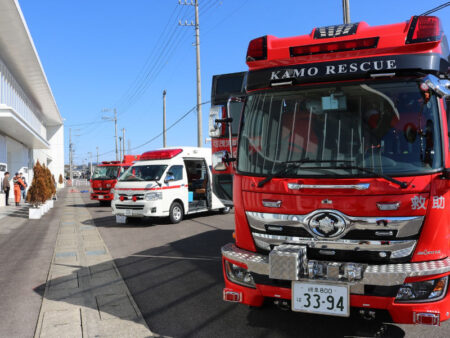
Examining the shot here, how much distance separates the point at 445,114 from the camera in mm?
3639

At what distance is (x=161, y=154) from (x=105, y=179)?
7.78 m

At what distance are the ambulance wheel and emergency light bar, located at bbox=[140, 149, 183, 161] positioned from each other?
1.51m

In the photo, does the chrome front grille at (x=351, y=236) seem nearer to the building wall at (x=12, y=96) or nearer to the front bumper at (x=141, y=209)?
the front bumper at (x=141, y=209)

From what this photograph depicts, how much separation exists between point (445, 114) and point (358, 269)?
1.63m

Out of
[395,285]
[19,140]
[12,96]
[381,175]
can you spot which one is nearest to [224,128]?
[381,175]

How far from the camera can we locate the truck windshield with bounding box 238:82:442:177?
3.47m

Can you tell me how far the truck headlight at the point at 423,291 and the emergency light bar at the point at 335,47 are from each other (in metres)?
2.16

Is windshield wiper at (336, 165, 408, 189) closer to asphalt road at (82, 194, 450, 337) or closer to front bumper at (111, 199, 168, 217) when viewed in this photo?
asphalt road at (82, 194, 450, 337)

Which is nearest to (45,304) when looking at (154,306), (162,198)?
(154,306)

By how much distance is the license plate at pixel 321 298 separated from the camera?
3232mm

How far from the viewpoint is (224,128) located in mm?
4680

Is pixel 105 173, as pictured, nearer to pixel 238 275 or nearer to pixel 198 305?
pixel 198 305

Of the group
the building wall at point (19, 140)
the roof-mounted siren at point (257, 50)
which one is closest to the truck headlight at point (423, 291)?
the roof-mounted siren at point (257, 50)

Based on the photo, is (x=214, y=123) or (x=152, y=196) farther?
(x=152, y=196)
